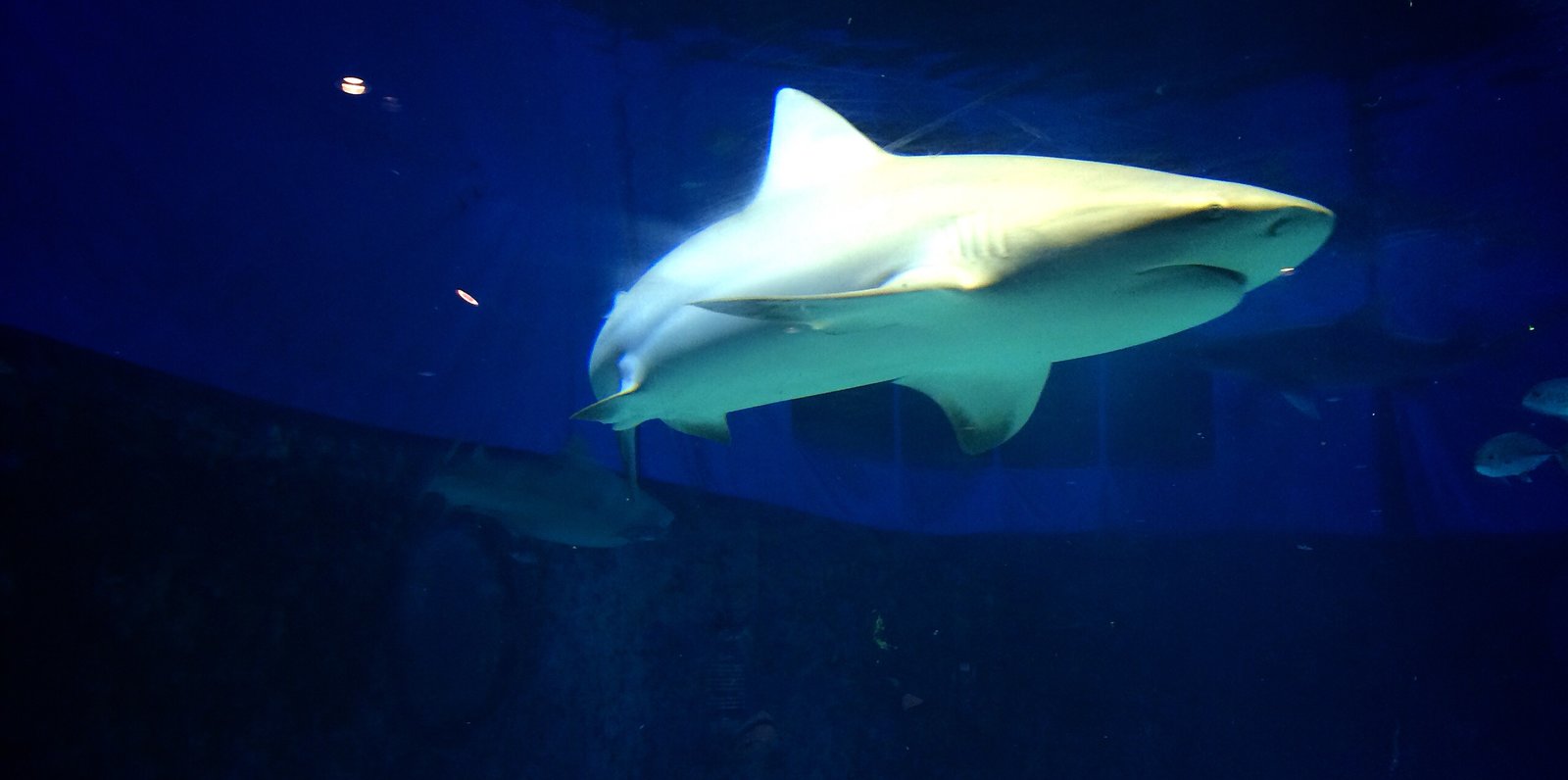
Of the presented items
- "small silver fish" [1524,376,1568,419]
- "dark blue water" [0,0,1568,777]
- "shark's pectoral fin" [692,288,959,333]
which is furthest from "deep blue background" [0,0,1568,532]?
"shark's pectoral fin" [692,288,959,333]

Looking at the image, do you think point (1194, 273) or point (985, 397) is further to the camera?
point (985, 397)

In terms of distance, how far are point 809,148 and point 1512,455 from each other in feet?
32.6

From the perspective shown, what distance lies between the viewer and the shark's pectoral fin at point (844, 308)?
213 cm

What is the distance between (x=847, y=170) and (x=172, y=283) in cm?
380

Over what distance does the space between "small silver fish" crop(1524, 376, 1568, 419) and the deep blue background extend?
321 centimetres

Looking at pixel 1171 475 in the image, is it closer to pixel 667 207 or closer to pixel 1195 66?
pixel 1195 66

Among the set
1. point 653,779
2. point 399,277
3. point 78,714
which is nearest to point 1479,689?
point 653,779

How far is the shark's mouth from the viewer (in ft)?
6.33

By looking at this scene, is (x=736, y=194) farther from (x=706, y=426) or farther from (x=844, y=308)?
(x=844, y=308)

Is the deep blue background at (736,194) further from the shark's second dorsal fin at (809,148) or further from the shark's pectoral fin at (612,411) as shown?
the shark's second dorsal fin at (809,148)

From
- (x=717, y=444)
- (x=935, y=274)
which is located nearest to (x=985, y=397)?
(x=935, y=274)

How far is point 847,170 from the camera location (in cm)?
287

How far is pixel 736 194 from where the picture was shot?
8.77m

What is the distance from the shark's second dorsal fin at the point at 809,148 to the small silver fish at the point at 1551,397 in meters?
9.63
